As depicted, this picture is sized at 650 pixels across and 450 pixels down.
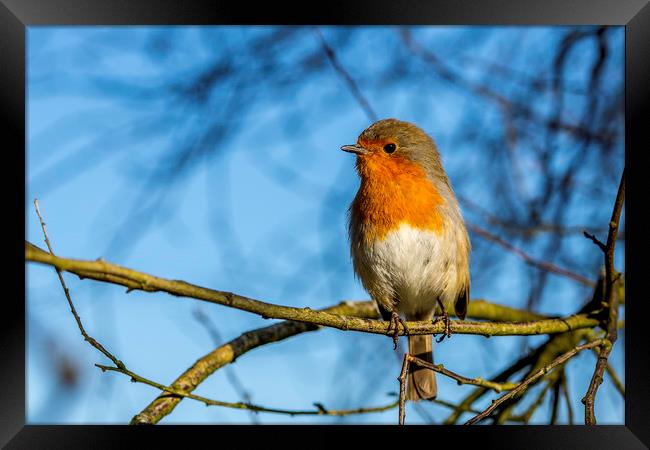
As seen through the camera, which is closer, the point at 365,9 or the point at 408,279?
the point at 365,9

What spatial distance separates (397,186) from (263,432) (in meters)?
1.28

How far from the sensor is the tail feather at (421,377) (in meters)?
3.79

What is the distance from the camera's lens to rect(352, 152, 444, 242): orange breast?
3.36m

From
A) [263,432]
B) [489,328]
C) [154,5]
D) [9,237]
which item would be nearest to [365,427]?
[263,432]

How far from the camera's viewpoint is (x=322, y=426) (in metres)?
2.91

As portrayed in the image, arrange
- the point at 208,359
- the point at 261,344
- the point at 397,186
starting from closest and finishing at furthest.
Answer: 1. the point at 208,359
2. the point at 261,344
3. the point at 397,186

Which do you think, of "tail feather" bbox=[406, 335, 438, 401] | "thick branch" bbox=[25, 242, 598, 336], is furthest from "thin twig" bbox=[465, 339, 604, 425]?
"tail feather" bbox=[406, 335, 438, 401]

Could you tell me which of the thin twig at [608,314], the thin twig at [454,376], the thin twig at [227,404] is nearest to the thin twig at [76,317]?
the thin twig at [227,404]

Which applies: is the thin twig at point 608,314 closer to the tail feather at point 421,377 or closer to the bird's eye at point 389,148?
the tail feather at point 421,377

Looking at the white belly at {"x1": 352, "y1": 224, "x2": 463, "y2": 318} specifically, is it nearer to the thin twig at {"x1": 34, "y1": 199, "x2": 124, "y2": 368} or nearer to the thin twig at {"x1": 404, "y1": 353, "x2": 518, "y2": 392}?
the thin twig at {"x1": 404, "y1": 353, "x2": 518, "y2": 392}

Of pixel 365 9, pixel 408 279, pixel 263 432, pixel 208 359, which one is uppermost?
pixel 365 9

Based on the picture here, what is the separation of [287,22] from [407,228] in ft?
3.53

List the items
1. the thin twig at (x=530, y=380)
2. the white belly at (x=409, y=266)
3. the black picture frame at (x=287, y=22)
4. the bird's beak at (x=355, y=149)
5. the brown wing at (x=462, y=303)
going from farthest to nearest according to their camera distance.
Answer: the brown wing at (x=462, y=303), the bird's beak at (x=355, y=149), the white belly at (x=409, y=266), the black picture frame at (x=287, y=22), the thin twig at (x=530, y=380)

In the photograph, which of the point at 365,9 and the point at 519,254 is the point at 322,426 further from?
the point at 365,9
